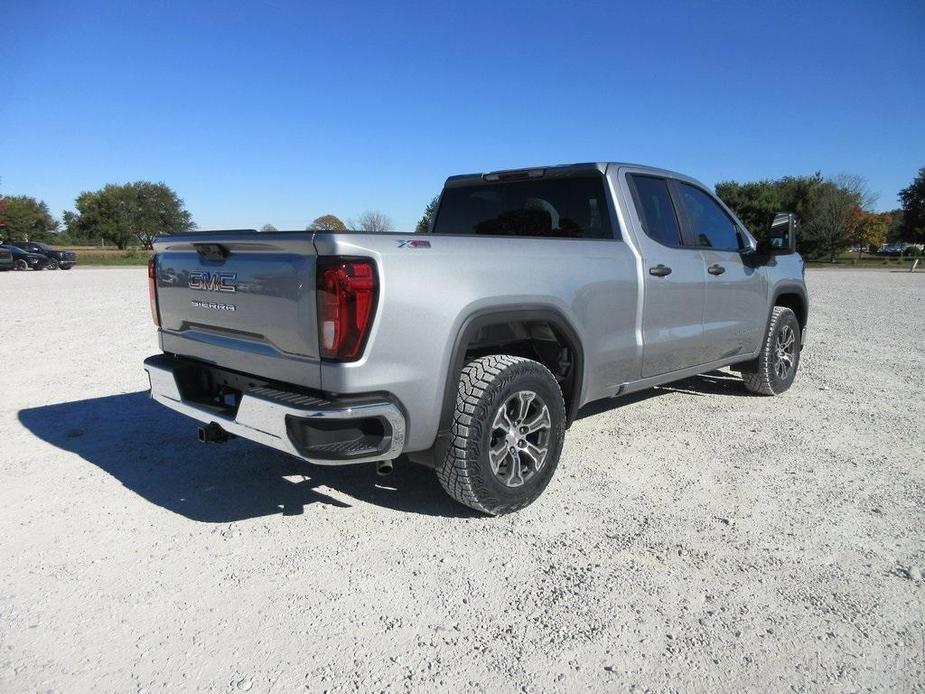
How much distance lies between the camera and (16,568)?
2826mm

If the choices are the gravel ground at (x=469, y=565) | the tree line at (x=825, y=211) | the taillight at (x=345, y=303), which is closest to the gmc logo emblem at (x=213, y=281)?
the taillight at (x=345, y=303)

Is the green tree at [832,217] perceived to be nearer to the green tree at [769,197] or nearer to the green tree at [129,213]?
the green tree at [769,197]

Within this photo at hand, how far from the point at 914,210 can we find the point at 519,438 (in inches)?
2542

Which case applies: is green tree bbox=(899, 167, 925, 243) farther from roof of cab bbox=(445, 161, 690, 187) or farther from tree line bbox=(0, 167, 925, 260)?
roof of cab bbox=(445, 161, 690, 187)

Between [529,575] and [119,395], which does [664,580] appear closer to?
[529,575]

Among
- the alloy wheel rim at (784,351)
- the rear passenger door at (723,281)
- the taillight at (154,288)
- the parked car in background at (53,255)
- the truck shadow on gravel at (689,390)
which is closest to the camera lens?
the taillight at (154,288)

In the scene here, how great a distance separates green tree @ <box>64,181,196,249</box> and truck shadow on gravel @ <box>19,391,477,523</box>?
69.2 meters

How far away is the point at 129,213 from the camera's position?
68750 millimetres

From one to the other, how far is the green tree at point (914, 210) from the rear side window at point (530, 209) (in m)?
61.7

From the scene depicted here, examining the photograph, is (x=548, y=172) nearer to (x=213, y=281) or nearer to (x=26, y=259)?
(x=213, y=281)

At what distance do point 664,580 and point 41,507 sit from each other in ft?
10.7

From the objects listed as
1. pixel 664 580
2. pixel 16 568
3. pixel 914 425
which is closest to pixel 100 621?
pixel 16 568

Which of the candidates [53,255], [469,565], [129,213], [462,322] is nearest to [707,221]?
[462,322]

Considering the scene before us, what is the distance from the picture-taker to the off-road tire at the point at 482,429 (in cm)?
302
